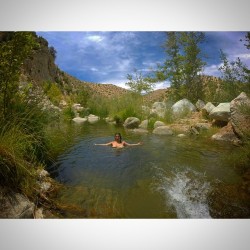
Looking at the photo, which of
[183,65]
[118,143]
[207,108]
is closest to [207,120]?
[207,108]

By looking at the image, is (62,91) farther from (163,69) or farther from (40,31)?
(163,69)

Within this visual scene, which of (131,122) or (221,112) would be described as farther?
(131,122)

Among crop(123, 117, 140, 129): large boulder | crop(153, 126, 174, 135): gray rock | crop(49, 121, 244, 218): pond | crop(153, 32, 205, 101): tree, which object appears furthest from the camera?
crop(153, 126, 174, 135): gray rock

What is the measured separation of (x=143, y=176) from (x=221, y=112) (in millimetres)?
2400

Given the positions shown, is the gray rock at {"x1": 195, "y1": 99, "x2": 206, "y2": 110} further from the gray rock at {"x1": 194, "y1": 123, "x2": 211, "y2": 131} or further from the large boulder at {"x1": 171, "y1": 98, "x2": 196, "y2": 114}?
the gray rock at {"x1": 194, "y1": 123, "x2": 211, "y2": 131}

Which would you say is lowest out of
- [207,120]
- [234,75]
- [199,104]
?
[207,120]

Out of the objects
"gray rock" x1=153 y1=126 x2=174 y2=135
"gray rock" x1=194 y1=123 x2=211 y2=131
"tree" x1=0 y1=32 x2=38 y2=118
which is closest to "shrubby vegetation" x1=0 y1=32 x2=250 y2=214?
"tree" x1=0 y1=32 x2=38 y2=118

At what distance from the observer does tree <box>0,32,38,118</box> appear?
152 inches

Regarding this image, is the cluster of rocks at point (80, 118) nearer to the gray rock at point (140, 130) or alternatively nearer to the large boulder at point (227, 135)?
the gray rock at point (140, 130)

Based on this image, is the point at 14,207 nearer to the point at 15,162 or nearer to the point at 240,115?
the point at 15,162

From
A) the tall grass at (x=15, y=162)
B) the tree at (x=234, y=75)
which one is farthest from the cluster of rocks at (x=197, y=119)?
the tall grass at (x=15, y=162)

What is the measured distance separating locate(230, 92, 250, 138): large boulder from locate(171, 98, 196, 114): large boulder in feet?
2.39

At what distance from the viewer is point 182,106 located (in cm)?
531

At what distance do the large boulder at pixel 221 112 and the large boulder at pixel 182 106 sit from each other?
437 mm
